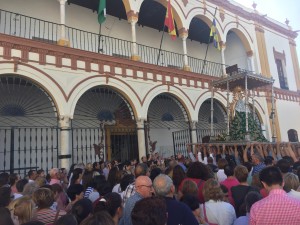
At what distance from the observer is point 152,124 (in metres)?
13.6

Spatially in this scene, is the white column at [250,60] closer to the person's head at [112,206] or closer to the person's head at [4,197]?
the person's head at [112,206]

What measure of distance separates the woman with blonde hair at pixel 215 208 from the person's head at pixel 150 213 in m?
1.29

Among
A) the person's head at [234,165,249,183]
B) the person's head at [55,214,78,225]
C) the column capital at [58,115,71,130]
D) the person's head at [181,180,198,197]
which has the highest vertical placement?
the column capital at [58,115,71,130]

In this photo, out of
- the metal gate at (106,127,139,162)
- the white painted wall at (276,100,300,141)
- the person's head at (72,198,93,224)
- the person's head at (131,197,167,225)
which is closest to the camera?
the person's head at (131,197,167,225)

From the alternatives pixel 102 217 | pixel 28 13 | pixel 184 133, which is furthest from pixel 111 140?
pixel 102 217

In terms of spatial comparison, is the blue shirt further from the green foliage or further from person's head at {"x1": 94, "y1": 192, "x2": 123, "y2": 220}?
the green foliage

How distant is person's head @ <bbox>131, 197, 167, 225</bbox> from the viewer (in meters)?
1.84

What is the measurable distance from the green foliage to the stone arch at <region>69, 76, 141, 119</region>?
11.5ft

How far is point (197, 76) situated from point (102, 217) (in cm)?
1146

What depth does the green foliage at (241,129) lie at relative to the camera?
371 inches

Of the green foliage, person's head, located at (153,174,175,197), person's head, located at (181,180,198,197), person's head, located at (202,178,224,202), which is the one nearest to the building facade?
the green foliage

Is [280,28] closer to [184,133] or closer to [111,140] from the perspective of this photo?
[184,133]

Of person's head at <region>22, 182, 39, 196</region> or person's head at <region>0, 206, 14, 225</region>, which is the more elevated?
person's head at <region>22, 182, 39, 196</region>

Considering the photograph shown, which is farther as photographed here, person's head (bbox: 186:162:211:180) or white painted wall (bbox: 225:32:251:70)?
white painted wall (bbox: 225:32:251:70)
